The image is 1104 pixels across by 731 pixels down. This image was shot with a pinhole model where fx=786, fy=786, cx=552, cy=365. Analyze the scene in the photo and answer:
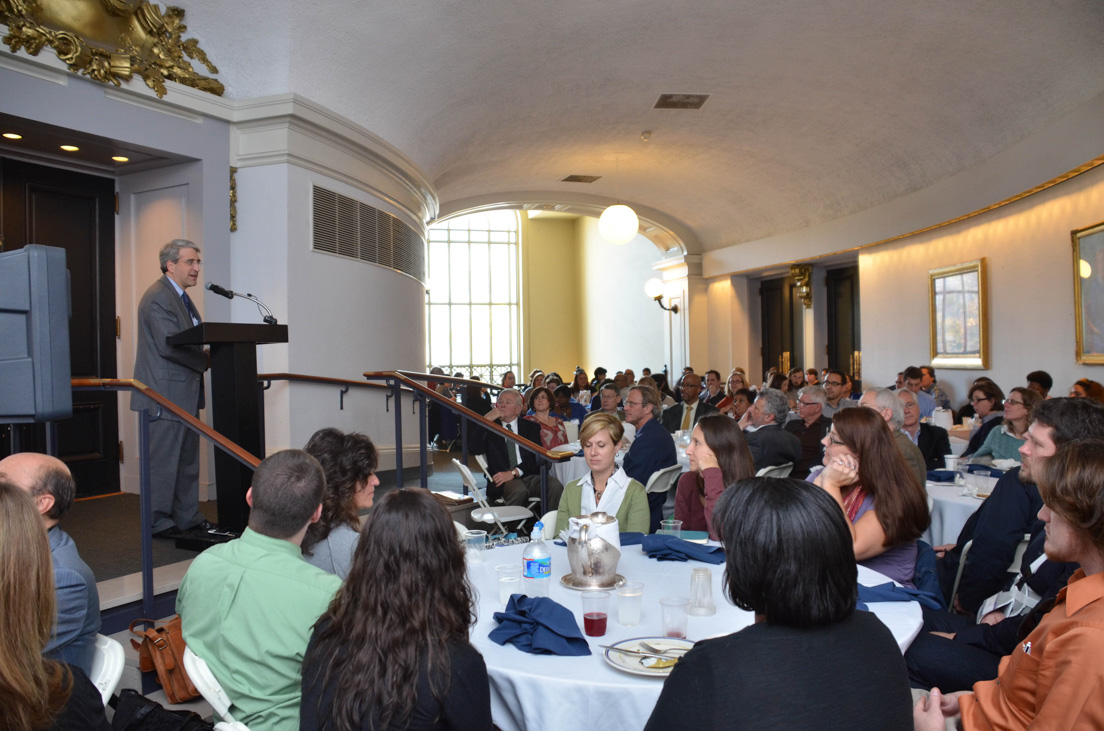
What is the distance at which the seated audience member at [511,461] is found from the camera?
5.78m

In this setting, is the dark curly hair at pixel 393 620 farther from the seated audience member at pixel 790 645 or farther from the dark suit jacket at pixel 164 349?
the dark suit jacket at pixel 164 349

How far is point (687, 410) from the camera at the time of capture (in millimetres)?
8352

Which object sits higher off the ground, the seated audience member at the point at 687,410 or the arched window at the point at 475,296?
the arched window at the point at 475,296

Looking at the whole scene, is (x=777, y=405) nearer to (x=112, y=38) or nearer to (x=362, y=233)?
(x=362, y=233)

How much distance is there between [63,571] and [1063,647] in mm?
2235

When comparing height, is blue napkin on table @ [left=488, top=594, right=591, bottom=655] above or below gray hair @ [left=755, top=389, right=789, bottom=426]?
below

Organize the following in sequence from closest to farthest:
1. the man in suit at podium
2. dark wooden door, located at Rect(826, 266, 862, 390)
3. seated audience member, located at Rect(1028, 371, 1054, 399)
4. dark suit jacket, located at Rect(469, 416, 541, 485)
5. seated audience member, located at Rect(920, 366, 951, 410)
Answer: the man in suit at podium, dark suit jacket, located at Rect(469, 416, 541, 485), seated audience member, located at Rect(1028, 371, 1054, 399), seated audience member, located at Rect(920, 366, 951, 410), dark wooden door, located at Rect(826, 266, 862, 390)

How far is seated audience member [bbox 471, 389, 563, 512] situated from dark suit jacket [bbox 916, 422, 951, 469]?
2604 millimetres

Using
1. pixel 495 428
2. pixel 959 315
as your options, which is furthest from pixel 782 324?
pixel 495 428

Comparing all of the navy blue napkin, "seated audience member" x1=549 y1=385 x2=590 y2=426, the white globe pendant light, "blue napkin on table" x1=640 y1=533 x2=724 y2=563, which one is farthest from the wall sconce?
the navy blue napkin

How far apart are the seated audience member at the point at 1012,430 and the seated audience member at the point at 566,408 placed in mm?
4673

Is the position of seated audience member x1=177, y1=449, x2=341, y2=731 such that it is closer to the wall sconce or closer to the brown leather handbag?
the brown leather handbag

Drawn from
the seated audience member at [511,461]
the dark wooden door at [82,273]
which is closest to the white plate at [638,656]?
the seated audience member at [511,461]

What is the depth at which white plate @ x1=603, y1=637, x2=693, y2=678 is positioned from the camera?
1.77 meters
